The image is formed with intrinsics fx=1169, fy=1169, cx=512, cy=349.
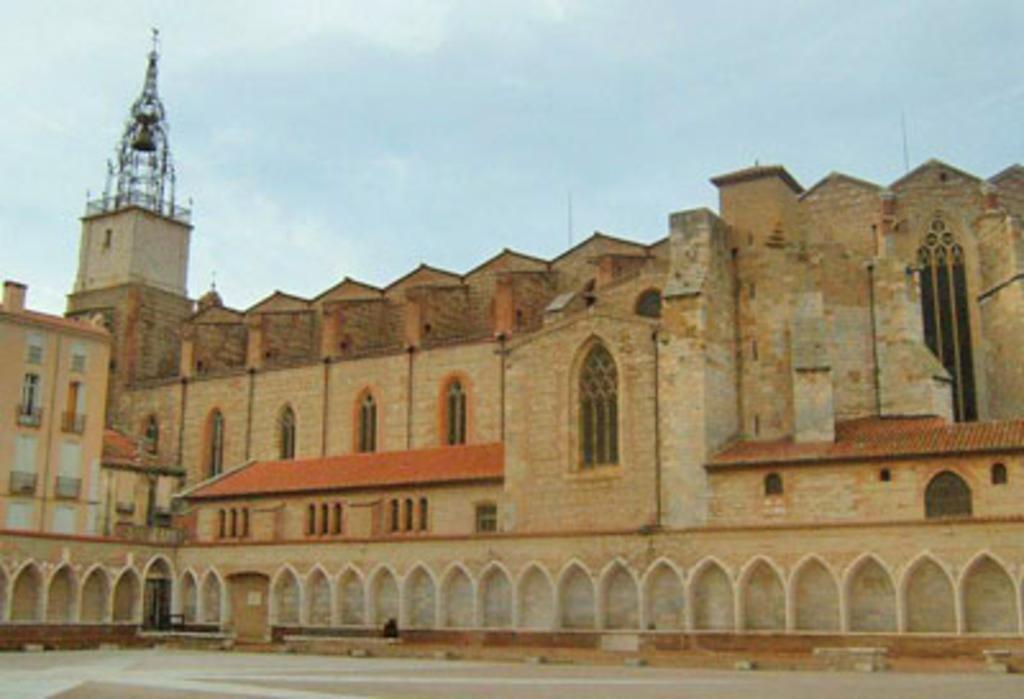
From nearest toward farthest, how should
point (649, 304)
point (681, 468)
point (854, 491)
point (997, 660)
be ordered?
1. point (997, 660)
2. point (854, 491)
3. point (681, 468)
4. point (649, 304)

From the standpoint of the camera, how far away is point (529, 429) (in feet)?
122

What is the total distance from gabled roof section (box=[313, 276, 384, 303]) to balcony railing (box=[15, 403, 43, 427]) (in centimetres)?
1468

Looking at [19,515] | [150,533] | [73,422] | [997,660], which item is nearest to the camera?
[997,660]

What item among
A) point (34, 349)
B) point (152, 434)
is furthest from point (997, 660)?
point (152, 434)

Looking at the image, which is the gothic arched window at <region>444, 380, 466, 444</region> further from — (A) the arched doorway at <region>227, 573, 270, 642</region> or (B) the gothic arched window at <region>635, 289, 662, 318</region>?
(A) the arched doorway at <region>227, 573, 270, 642</region>

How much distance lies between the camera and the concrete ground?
1770 cm

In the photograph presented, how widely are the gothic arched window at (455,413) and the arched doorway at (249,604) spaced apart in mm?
9467

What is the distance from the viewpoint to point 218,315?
59188 millimetres

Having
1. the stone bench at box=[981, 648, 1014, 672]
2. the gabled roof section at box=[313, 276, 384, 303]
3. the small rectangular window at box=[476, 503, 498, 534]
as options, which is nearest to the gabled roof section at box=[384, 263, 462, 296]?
the gabled roof section at box=[313, 276, 384, 303]

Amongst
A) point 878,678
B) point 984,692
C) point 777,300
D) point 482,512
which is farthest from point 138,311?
point 984,692

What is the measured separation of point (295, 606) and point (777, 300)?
19220 millimetres

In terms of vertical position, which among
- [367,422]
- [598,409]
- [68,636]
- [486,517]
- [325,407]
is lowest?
[68,636]

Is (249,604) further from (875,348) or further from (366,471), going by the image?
(875,348)

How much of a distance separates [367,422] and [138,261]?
791 inches
